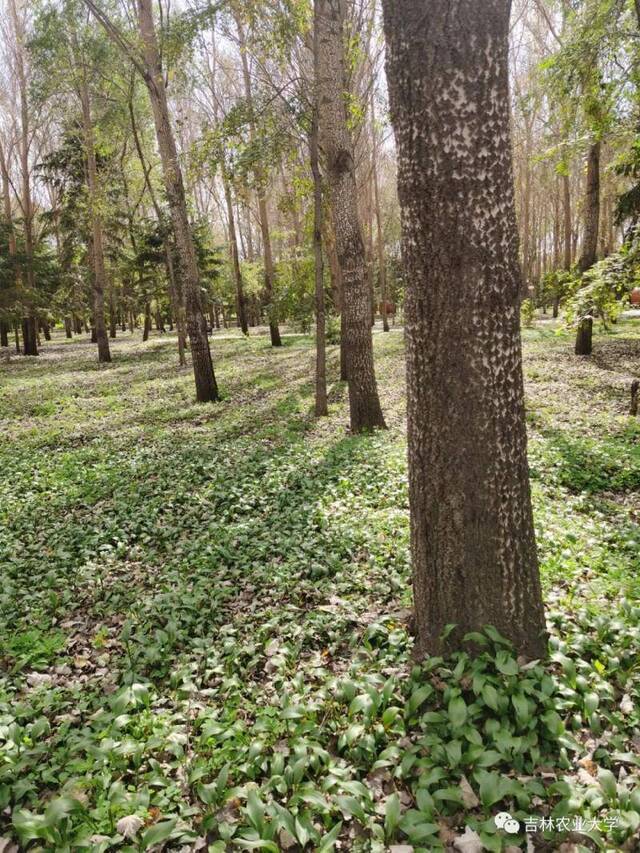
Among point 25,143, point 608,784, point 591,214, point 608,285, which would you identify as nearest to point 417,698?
point 608,784

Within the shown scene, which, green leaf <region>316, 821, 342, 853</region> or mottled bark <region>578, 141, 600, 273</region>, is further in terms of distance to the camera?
mottled bark <region>578, 141, 600, 273</region>

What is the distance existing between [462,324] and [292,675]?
2.61 meters

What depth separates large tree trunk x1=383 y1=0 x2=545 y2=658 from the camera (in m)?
2.64

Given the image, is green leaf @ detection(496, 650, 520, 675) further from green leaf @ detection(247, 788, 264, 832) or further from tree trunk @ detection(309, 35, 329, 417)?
tree trunk @ detection(309, 35, 329, 417)

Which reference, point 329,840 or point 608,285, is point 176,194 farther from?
point 329,840

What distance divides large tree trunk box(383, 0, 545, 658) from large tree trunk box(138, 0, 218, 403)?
32.7ft

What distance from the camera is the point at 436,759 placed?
2752 millimetres

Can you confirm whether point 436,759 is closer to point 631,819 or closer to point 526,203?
point 631,819

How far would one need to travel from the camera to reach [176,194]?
38.9 feet

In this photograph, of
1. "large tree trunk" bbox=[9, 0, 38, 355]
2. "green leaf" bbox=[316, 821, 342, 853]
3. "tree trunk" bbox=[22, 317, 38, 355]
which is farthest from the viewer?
"tree trunk" bbox=[22, 317, 38, 355]

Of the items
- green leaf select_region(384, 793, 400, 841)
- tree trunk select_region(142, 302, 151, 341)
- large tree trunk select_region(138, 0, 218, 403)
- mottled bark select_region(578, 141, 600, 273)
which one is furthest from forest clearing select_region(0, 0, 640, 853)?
tree trunk select_region(142, 302, 151, 341)

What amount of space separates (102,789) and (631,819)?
264 cm

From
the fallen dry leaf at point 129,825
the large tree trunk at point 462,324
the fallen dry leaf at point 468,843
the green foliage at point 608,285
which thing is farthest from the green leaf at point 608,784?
the green foliage at point 608,285

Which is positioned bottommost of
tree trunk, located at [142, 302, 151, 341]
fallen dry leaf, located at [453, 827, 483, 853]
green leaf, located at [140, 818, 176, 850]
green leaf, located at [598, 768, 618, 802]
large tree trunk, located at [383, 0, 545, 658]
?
fallen dry leaf, located at [453, 827, 483, 853]
